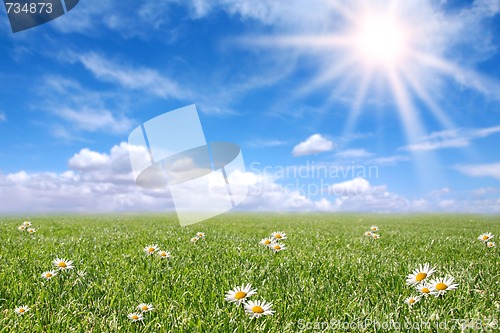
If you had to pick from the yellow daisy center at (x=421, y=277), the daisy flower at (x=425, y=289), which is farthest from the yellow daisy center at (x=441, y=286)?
the yellow daisy center at (x=421, y=277)

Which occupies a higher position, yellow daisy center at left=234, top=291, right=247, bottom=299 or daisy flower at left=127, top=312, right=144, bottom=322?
daisy flower at left=127, top=312, right=144, bottom=322

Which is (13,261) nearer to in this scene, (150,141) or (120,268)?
(120,268)

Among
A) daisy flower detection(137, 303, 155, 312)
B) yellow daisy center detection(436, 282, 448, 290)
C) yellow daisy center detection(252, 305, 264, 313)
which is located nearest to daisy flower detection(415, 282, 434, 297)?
yellow daisy center detection(436, 282, 448, 290)

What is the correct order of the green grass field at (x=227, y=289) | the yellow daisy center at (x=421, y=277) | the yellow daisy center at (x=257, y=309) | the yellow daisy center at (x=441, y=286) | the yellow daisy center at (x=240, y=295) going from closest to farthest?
the yellow daisy center at (x=257, y=309) → the green grass field at (x=227, y=289) → the yellow daisy center at (x=240, y=295) → the yellow daisy center at (x=441, y=286) → the yellow daisy center at (x=421, y=277)

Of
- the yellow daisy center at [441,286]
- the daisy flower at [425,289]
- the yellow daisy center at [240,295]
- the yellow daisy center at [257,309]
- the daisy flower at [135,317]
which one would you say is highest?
the daisy flower at [135,317]

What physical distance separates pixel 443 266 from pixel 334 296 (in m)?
2.55

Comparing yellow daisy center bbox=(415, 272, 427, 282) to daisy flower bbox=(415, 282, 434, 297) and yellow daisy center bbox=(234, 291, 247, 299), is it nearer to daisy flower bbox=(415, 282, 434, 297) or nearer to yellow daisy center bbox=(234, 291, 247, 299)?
daisy flower bbox=(415, 282, 434, 297)

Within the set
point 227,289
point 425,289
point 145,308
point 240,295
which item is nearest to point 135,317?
point 145,308

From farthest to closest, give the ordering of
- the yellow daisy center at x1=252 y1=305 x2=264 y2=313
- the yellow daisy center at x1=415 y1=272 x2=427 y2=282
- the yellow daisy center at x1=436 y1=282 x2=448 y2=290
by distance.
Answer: the yellow daisy center at x1=415 y1=272 x2=427 y2=282 → the yellow daisy center at x1=436 y1=282 x2=448 y2=290 → the yellow daisy center at x1=252 y1=305 x2=264 y2=313

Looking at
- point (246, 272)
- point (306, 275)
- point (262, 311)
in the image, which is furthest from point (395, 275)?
point (262, 311)

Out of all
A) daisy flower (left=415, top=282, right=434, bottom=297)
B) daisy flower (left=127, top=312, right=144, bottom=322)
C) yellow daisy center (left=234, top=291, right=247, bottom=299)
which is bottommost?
daisy flower (left=415, top=282, right=434, bottom=297)

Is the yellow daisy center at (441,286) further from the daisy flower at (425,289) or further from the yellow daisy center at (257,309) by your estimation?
the yellow daisy center at (257,309)

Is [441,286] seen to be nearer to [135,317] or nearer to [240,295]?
[240,295]

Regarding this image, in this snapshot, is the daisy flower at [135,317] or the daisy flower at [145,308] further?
the daisy flower at [145,308]
